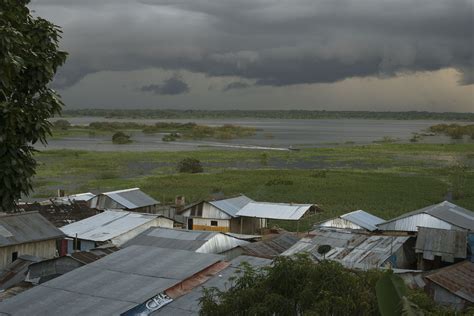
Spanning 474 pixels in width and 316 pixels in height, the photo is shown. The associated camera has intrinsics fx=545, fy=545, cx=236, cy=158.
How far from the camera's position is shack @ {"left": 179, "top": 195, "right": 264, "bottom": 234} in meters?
30.5

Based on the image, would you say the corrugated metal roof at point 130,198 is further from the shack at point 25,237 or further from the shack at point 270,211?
the shack at point 25,237

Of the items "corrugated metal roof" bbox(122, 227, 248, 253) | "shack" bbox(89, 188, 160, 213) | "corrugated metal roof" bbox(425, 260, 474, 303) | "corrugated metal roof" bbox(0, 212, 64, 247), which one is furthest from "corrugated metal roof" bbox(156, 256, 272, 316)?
"shack" bbox(89, 188, 160, 213)

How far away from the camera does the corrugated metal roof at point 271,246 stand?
21000 mm

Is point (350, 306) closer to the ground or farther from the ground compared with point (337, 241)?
farther from the ground

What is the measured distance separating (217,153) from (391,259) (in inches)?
2587

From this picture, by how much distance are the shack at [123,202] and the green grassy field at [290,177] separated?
338 inches

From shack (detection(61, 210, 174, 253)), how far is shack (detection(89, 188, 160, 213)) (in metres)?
4.20

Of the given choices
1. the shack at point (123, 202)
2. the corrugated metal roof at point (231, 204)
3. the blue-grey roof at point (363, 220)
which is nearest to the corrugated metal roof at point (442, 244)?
the blue-grey roof at point (363, 220)

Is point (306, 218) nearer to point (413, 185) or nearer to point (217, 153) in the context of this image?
point (413, 185)

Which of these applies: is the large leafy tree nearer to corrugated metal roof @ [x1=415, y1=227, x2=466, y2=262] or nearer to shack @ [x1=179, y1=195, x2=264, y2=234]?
corrugated metal roof @ [x1=415, y1=227, x2=466, y2=262]

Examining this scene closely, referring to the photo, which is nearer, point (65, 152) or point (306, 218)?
point (306, 218)

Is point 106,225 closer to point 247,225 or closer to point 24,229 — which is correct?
point 24,229

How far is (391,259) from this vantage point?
64.8 ft

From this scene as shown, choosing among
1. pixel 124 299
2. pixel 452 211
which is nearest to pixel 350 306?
pixel 124 299
